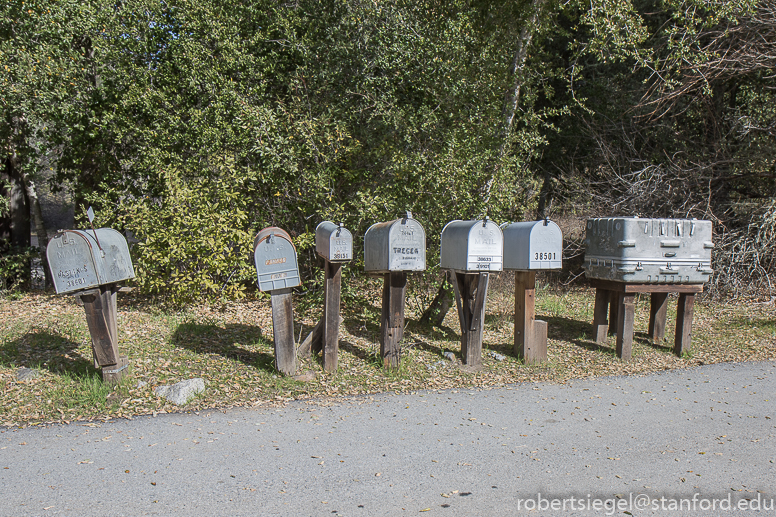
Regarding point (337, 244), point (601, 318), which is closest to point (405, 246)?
point (337, 244)

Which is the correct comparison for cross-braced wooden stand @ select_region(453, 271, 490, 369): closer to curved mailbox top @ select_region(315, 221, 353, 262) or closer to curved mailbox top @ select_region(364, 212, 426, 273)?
curved mailbox top @ select_region(364, 212, 426, 273)

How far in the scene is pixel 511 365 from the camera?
602cm

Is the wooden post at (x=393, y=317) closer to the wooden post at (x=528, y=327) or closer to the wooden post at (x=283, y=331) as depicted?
the wooden post at (x=283, y=331)

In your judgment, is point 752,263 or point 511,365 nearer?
point 511,365

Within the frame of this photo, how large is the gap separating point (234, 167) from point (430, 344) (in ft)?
12.2

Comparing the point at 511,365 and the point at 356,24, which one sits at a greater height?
the point at 356,24

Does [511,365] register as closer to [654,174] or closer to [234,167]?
[234,167]

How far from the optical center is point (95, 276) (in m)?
4.75

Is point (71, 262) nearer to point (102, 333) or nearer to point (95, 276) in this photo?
point (95, 276)

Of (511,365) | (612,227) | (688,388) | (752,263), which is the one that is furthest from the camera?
Answer: (752,263)

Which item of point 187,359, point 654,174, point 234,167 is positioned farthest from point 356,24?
point 654,174

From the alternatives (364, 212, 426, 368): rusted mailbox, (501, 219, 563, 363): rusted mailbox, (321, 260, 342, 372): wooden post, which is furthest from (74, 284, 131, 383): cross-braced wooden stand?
(501, 219, 563, 363): rusted mailbox

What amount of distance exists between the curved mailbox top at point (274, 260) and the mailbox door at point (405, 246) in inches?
35.1

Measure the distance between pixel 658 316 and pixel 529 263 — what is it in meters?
2.34
